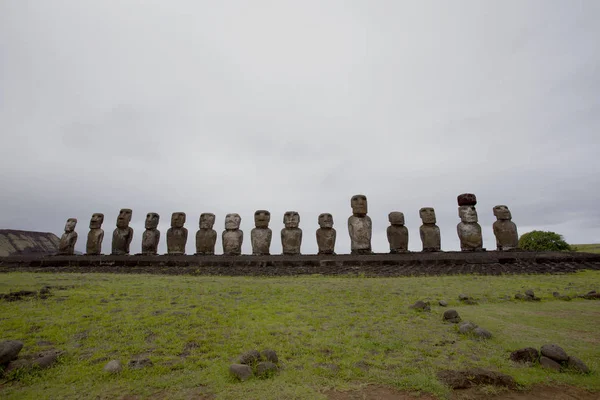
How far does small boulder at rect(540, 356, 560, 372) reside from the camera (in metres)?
3.21

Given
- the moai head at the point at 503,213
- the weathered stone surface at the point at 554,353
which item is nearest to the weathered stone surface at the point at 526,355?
the weathered stone surface at the point at 554,353

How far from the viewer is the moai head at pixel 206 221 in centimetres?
1645

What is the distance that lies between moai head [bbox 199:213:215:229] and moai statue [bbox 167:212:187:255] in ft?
3.65

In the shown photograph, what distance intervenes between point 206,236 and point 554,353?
48.4 feet

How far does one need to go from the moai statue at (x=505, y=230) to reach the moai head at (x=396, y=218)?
159 inches

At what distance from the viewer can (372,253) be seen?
47.8 feet

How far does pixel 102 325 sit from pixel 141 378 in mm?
2131

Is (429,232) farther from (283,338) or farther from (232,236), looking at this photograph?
(283,338)

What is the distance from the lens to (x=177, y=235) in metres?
16.7

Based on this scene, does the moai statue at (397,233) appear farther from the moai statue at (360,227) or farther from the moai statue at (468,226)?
the moai statue at (468,226)

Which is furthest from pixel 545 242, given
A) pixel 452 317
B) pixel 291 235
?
pixel 452 317

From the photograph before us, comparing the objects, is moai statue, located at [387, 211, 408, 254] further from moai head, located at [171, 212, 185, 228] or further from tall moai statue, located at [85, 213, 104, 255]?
tall moai statue, located at [85, 213, 104, 255]

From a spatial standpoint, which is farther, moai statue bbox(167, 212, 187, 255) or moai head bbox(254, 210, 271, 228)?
moai statue bbox(167, 212, 187, 255)

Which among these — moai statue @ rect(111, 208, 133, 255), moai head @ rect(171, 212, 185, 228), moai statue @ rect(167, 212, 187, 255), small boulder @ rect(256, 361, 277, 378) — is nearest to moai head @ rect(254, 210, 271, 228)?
moai statue @ rect(167, 212, 187, 255)
